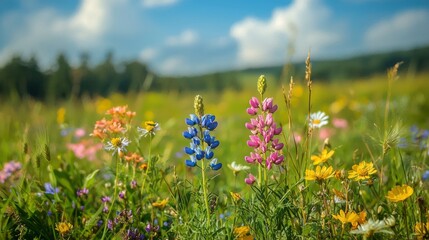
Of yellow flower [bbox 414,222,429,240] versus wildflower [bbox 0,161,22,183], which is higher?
yellow flower [bbox 414,222,429,240]

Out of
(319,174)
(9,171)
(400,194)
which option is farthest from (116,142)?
(9,171)

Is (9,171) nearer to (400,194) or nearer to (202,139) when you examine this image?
(202,139)

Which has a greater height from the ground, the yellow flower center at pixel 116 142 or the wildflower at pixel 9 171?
the yellow flower center at pixel 116 142

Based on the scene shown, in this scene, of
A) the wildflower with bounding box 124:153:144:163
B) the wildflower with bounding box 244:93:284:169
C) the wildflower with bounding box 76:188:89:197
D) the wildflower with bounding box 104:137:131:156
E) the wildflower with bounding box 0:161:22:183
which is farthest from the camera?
the wildflower with bounding box 0:161:22:183

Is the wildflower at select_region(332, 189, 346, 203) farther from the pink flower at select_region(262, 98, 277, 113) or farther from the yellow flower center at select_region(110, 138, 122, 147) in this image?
the yellow flower center at select_region(110, 138, 122, 147)

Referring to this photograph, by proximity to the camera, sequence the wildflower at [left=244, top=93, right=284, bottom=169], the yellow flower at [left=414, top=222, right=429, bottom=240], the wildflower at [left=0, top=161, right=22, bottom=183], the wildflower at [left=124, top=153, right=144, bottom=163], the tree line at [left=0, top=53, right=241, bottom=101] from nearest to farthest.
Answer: the yellow flower at [left=414, top=222, right=429, bottom=240]
the wildflower at [left=244, top=93, right=284, bottom=169]
the wildflower at [left=124, top=153, right=144, bottom=163]
the wildflower at [left=0, top=161, right=22, bottom=183]
the tree line at [left=0, top=53, right=241, bottom=101]

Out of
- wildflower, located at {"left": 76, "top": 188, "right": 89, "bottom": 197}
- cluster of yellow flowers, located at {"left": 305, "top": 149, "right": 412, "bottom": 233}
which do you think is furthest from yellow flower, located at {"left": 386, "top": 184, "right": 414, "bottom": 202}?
wildflower, located at {"left": 76, "top": 188, "right": 89, "bottom": 197}

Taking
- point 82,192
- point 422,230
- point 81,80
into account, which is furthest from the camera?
point 81,80

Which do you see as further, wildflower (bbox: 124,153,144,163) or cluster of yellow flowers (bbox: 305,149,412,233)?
wildflower (bbox: 124,153,144,163)

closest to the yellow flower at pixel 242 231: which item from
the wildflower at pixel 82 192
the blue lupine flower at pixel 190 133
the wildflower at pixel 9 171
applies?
the blue lupine flower at pixel 190 133

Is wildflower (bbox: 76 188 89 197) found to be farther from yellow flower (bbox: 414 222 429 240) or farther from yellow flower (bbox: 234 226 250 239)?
yellow flower (bbox: 414 222 429 240)

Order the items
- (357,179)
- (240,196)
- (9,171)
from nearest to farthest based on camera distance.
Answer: (357,179)
(240,196)
(9,171)

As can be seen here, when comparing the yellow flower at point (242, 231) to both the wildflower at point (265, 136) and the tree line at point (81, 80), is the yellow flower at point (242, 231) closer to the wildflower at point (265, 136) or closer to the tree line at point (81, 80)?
the wildflower at point (265, 136)

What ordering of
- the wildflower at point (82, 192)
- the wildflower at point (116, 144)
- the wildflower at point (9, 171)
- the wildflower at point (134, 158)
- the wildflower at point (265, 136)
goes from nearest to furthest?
1. the wildflower at point (265, 136)
2. the wildflower at point (116, 144)
3. the wildflower at point (134, 158)
4. the wildflower at point (82, 192)
5. the wildflower at point (9, 171)
